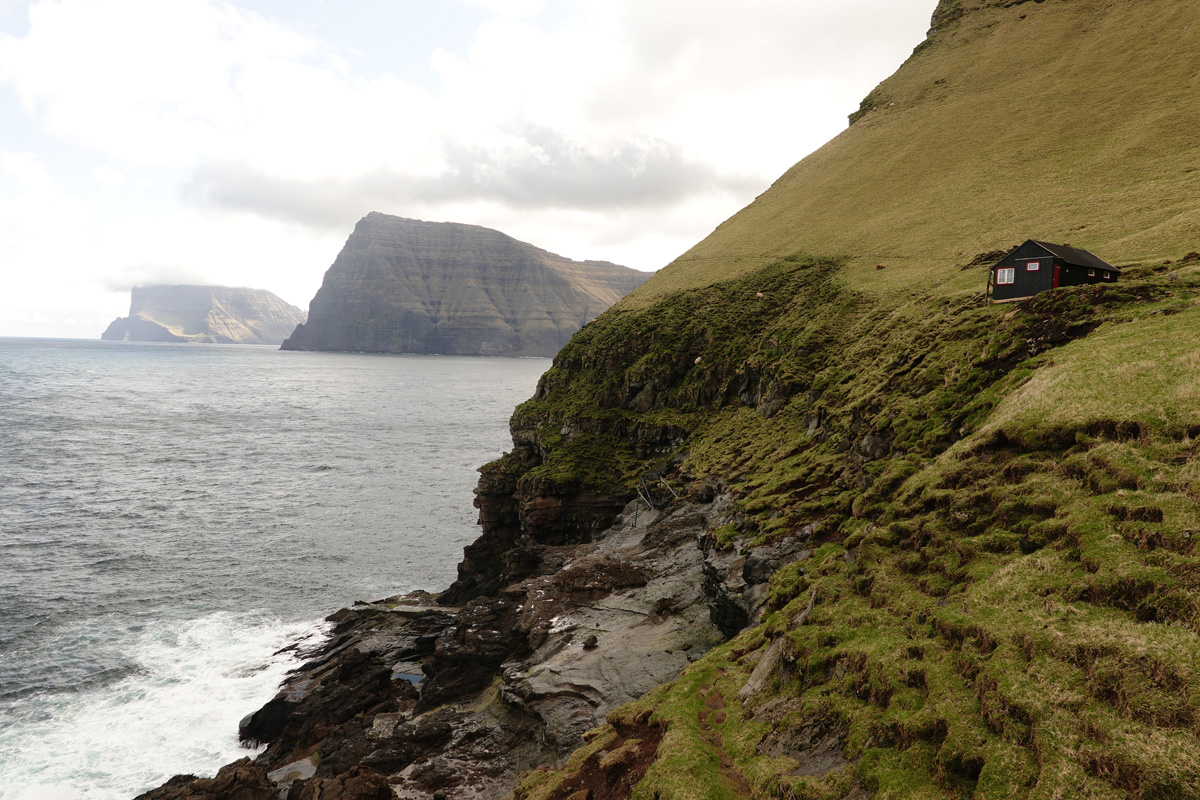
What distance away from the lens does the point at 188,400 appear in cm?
17700

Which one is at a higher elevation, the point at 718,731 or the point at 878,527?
the point at 878,527

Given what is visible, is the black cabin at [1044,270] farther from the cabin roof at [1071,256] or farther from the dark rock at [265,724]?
the dark rock at [265,724]

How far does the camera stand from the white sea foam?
118 feet

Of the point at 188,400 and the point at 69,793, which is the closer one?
the point at 69,793

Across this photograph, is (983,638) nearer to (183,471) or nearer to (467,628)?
(467,628)

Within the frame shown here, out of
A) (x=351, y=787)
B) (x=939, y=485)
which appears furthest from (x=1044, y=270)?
(x=351, y=787)

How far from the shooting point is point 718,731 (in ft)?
63.1

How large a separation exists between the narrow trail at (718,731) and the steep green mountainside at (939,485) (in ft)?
0.30

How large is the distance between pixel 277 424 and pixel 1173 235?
519 ft

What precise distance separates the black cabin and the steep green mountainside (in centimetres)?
229

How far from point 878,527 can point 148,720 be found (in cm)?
4834

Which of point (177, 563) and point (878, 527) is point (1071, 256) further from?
point (177, 563)

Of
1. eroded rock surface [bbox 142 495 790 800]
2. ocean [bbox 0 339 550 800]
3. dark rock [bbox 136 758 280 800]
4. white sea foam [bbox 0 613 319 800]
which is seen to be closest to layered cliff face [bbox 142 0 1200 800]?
eroded rock surface [bbox 142 495 790 800]

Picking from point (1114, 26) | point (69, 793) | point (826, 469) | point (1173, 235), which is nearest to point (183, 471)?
point (69, 793)
